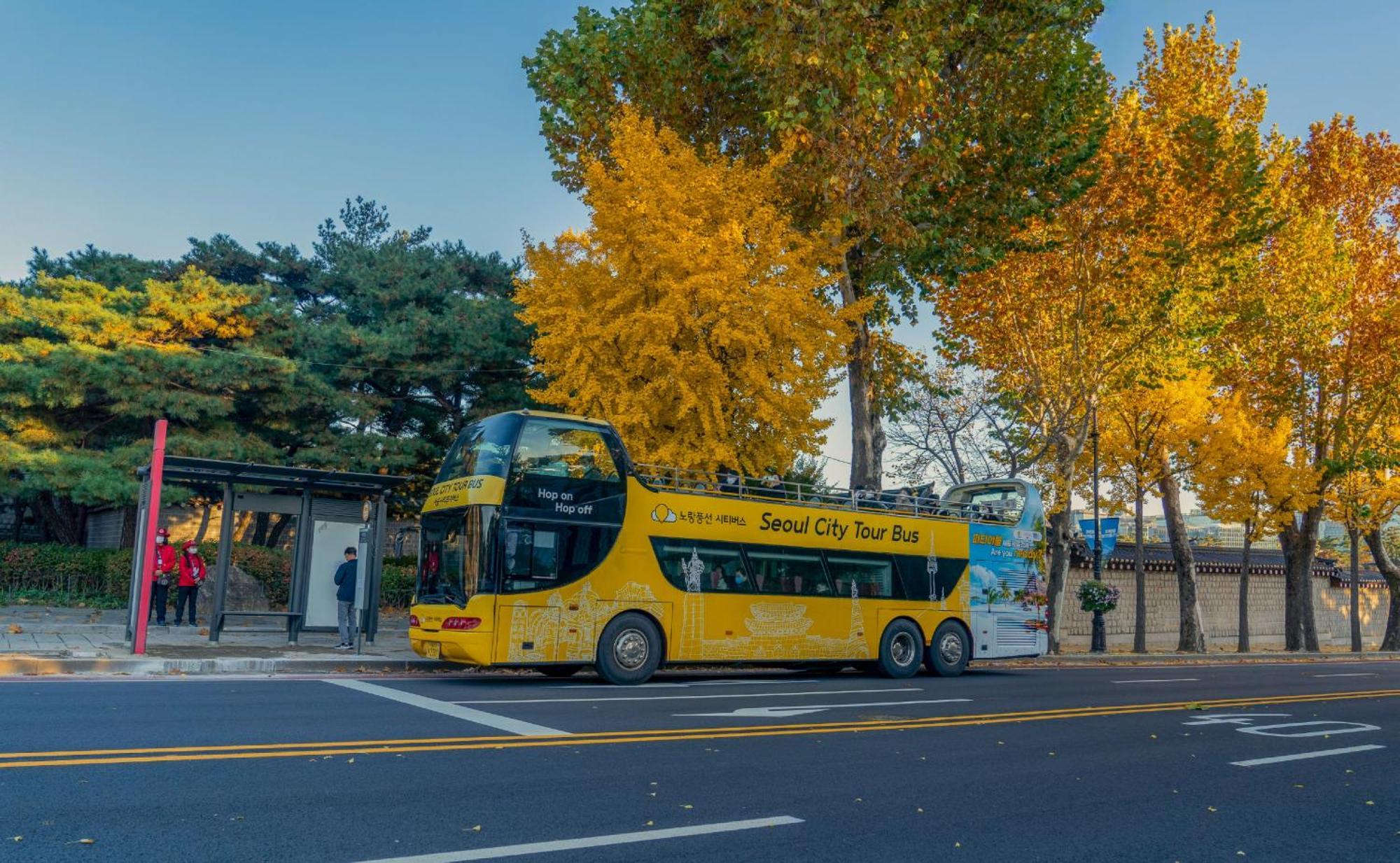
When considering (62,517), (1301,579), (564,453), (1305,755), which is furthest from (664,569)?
(1301,579)

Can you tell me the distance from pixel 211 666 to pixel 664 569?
6581 mm

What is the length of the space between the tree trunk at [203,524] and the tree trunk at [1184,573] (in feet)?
92.7

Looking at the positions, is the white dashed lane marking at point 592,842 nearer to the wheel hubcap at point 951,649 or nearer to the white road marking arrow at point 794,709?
the white road marking arrow at point 794,709

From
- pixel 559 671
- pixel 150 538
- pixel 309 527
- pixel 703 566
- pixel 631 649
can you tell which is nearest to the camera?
pixel 631 649

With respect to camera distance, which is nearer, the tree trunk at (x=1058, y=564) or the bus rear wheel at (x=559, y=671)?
the bus rear wheel at (x=559, y=671)

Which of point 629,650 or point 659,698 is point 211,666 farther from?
point 659,698

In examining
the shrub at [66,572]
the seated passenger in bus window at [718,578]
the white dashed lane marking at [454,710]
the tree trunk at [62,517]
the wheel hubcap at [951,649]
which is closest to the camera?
the white dashed lane marking at [454,710]

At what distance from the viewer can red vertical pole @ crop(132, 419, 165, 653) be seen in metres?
15.0

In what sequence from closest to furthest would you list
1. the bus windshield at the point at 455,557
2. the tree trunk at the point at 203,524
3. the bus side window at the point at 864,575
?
the bus windshield at the point at 455,557 < the bus side window at the point at 864,575 < the tree trunk at the point at 203,524

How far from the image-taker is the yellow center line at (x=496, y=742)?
7.08 meters

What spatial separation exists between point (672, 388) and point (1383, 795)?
14099 millimetres

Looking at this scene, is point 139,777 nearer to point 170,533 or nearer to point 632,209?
point 632,209

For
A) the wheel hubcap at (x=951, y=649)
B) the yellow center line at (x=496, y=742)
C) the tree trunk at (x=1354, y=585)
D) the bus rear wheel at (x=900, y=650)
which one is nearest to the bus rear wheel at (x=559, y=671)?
the bus rear wheel at (x=900, y=650)

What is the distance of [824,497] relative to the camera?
18500mm
